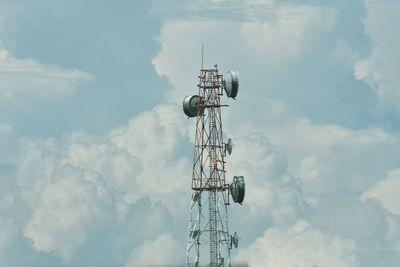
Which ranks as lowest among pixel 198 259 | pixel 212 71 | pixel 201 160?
pixel 198 259

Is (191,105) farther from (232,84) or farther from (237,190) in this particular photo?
(237,190)

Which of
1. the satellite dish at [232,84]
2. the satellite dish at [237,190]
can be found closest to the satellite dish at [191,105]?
the satellite dish at [232,84]

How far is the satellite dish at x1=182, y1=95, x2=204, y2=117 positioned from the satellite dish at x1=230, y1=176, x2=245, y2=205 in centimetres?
1115

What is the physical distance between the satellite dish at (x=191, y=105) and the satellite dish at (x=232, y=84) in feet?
15.8

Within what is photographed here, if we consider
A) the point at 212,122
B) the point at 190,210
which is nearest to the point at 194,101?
the point at 212,122

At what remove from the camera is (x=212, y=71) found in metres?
170

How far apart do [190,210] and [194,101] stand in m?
15.5

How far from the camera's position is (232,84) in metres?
167

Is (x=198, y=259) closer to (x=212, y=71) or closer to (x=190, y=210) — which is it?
(x=190, y=210)

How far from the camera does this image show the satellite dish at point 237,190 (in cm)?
16688

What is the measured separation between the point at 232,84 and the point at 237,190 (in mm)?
14737

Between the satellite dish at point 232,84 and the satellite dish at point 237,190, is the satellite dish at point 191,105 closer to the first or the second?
the satellite dish at point 232,84

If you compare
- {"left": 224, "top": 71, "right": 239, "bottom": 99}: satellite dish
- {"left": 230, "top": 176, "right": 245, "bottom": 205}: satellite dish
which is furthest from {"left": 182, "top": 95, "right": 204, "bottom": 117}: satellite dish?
{"left": 230, "top": 176, "right": 245, "bottom": 205}: satellite dish

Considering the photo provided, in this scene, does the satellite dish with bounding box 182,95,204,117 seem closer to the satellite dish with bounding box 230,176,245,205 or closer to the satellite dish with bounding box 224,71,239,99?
the satellite dish with bounding box 224,71,239,99
